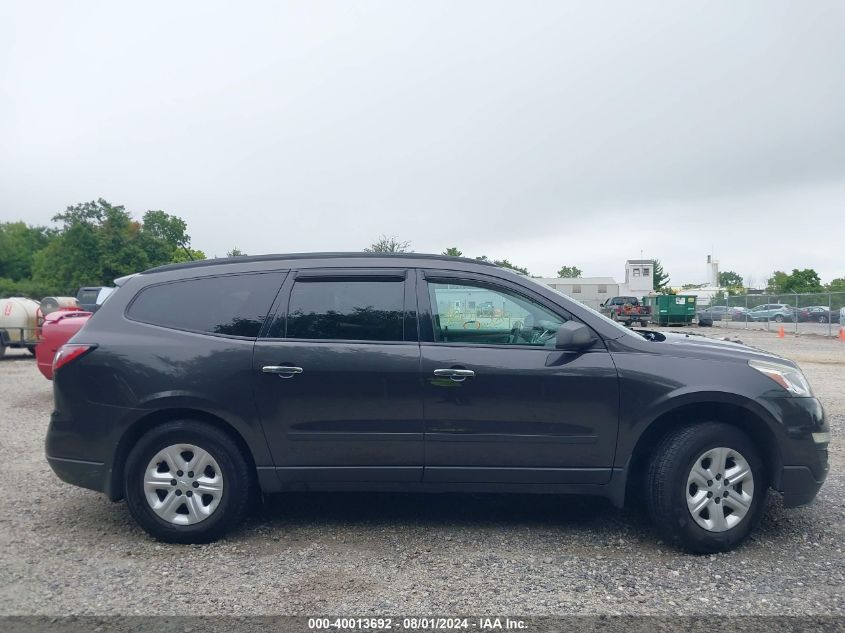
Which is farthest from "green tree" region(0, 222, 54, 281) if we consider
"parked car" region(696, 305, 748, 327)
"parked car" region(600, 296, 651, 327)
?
"parked car" region(696, 305, 748, 327)

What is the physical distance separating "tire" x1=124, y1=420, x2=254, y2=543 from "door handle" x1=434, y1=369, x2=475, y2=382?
1418 mm

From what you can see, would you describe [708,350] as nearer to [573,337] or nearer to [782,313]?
[573,337]

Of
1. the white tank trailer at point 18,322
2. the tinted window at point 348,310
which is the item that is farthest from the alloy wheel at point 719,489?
the white tank trailer at point 18,322

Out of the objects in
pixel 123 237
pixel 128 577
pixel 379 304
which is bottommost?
pixel 128 577

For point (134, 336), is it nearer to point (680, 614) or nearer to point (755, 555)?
point (680, 614)

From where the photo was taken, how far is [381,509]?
197 inches

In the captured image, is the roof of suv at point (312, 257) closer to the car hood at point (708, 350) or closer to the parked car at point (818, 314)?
the car hood at point (708, 350)

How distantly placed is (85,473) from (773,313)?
34.9 meters

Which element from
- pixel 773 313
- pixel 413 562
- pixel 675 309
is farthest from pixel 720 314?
pixel 413 562

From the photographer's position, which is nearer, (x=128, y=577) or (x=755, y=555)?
(x=128, y=577)

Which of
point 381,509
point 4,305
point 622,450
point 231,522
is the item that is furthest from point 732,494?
point 4,305

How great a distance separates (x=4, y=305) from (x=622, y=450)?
16791 millimetres

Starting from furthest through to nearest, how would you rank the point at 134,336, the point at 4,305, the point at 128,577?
1. the point at 4,305
2. the point at 134,336
3. the point at 128,577

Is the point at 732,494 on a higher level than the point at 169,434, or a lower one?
lower
